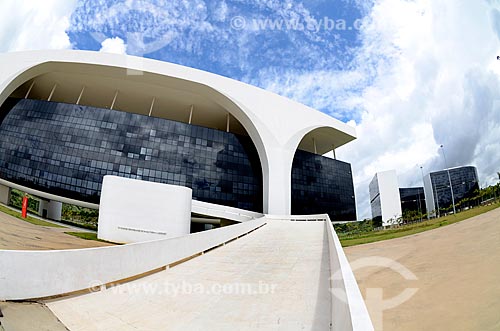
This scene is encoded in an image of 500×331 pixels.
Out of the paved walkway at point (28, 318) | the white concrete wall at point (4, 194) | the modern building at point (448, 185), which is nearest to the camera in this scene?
the paved walkway at point (28, 318)

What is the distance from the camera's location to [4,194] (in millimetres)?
25312

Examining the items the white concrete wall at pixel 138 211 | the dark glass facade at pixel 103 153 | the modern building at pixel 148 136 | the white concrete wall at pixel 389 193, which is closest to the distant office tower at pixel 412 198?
the white concrete wall at pixel 389 193

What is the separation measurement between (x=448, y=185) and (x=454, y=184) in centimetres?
116

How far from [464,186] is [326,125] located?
36.4 meters

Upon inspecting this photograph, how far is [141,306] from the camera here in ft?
16.0

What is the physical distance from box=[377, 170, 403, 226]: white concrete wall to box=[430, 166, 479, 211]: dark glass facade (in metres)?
11.5

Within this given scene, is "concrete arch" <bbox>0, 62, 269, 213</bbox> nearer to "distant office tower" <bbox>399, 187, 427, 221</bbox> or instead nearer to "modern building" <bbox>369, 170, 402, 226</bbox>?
"modern building" <bbox>369, 170, 402, 226</bbox>

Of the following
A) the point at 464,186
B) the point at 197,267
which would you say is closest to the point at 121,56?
the point at 197,267

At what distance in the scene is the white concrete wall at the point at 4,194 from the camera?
24980mm

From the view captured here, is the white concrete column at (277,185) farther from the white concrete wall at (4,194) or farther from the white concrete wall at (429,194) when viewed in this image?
the white concrete wall at (429,194)

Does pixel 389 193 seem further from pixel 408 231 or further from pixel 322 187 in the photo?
pixel 408 231

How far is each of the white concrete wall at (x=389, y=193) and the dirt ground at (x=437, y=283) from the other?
37.1 m

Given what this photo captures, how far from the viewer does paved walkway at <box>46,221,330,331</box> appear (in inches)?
162

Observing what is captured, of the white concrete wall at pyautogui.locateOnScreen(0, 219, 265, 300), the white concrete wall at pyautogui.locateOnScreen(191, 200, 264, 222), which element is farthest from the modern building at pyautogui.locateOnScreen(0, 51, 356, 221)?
the white concrete wall at pyautogui.locateOnScreen(0, 219, 265, 300)
